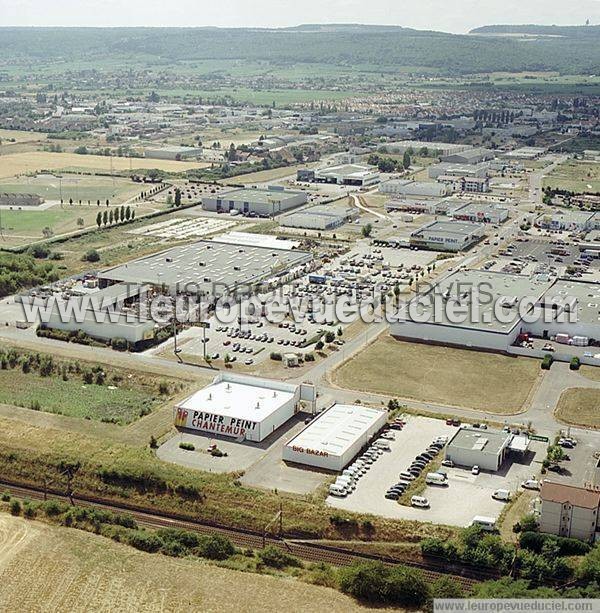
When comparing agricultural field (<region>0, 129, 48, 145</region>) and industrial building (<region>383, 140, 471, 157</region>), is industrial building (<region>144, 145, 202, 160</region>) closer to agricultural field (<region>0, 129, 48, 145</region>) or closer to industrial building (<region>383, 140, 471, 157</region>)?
agricultural field (<region>0, 129, 48, 145</region>)

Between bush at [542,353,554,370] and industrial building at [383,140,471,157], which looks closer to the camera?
bush at [542,353,554,370]

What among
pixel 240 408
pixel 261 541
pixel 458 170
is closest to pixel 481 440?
pixel 240 408

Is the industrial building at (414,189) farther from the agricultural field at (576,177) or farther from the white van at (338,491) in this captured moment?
the white van at (338,491)

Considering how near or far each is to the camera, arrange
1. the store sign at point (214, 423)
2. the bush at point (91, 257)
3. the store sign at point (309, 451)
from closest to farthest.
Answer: the store sign at point (309, 451) < the store sign at point (214, 423) < the bush at point (91, 257)

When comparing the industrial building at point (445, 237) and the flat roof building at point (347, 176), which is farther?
the flat roof building at point (347, 176)

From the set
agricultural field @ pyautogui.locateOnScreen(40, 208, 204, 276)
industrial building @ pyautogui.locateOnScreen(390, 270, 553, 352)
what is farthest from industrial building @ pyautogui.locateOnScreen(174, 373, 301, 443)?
agricultural field @ pyautogui.locateOnScreen(40, 208, 204, 276)

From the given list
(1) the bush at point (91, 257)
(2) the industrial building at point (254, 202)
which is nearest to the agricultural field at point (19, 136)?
(2) the industrial building at point (254, 202)
